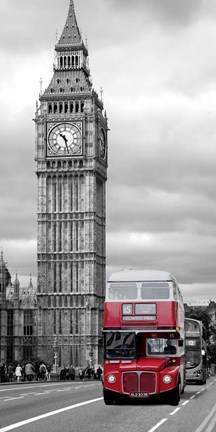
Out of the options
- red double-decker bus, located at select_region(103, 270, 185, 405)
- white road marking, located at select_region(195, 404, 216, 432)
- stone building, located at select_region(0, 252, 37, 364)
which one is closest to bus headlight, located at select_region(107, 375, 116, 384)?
red double-decker bus, located at select_region(103, 270, 185, 405)

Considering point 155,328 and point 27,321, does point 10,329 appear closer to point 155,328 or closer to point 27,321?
point 27,321

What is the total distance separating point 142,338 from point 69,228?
87347mm

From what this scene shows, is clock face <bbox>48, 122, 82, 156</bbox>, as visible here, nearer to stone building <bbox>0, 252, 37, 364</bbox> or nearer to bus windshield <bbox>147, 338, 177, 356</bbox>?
stone building <bbox>0, 252, 37, 364</bbox>

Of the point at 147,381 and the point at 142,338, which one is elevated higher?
the point at 142,338

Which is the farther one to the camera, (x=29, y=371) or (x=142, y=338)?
(x=29, y=371)

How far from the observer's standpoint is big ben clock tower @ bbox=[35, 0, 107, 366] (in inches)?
4550

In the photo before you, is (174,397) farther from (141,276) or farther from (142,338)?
(141,276)

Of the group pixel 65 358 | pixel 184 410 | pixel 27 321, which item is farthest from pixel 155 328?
pixel 27 321

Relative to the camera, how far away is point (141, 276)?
101 feet

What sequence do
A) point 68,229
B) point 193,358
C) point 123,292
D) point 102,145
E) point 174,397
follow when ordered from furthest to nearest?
point 102,145 → point 68,229 → point 193,358 → point 123,292 → point 174,397

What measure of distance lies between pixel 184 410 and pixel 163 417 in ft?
9.73

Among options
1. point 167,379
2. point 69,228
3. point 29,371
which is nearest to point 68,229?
point 69,228

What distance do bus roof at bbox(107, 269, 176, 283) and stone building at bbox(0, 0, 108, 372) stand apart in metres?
82.5

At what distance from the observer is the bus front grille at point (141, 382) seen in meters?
29.8
